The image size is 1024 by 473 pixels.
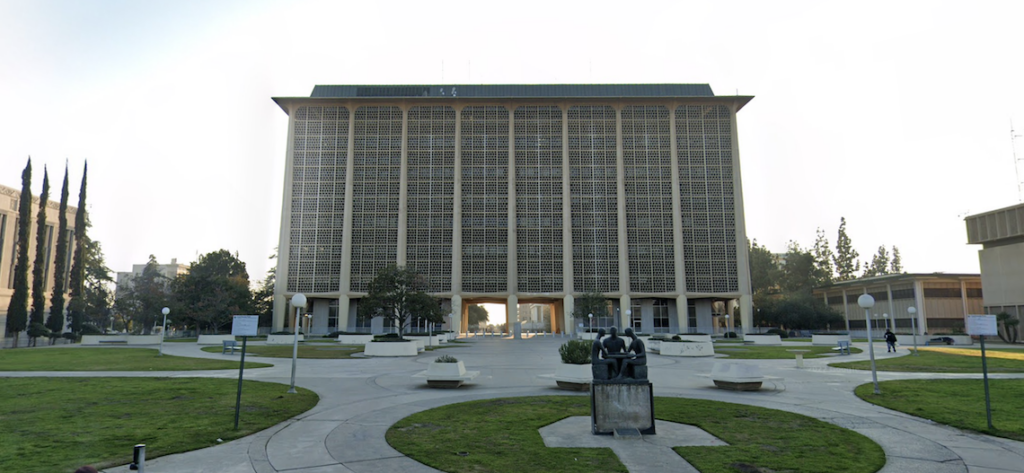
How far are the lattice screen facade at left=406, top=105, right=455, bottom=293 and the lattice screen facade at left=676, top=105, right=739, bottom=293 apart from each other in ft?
102

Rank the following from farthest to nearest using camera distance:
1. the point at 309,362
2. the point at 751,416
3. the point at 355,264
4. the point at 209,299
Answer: the point at 355,264 < the point at 209,299 < the point at 309,362 < the point at 751,416

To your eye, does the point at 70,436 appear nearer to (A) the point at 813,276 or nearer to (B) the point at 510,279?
(B) the point at 510,279

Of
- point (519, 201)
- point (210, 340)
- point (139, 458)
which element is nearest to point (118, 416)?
point (139, 458)

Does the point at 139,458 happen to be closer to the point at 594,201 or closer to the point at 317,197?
the point at 594,201

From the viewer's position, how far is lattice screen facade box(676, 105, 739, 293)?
72.2m

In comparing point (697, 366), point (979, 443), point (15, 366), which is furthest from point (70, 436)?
point (697, 366)

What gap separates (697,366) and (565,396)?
12.3 meters

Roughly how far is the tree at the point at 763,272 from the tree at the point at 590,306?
127 ft

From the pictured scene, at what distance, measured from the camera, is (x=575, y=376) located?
1572cm

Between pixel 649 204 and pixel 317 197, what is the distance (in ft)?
145

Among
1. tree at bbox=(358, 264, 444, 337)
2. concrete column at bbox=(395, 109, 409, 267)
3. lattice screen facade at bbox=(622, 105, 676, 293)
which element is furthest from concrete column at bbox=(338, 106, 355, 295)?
lattice screen facade at bbox=(622, 105, 676, 293)

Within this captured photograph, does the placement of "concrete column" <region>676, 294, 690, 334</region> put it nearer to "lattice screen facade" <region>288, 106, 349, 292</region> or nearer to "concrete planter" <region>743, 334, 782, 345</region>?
"concrete planter" <region>743, 334, 782, 345</region>

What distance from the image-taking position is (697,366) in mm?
24703

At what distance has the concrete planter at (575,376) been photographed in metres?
15.6
